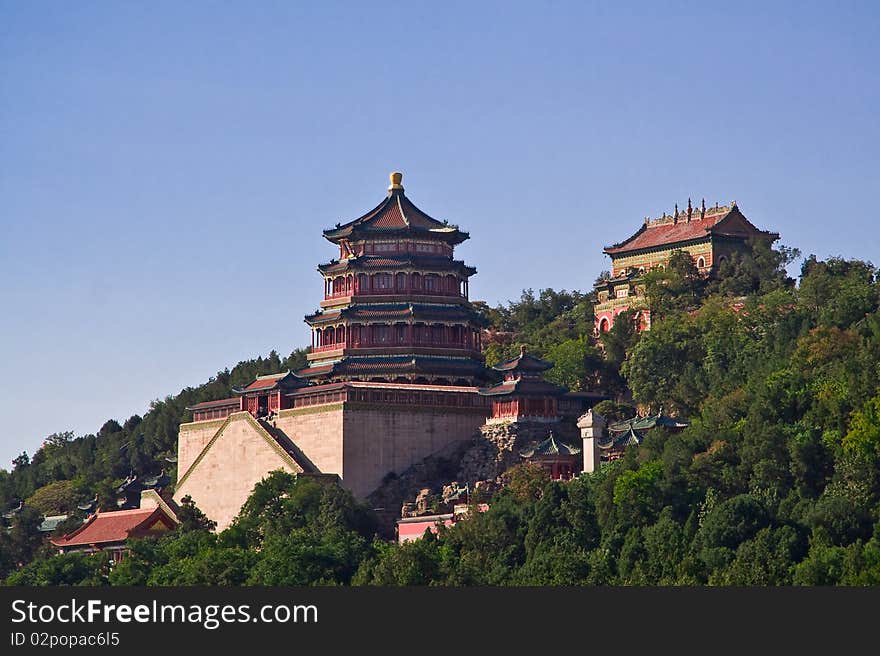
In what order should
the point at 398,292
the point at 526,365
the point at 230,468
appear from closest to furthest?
the point at 526,365
the point at 230,468
the point at 398,292

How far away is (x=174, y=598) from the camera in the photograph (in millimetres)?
68750

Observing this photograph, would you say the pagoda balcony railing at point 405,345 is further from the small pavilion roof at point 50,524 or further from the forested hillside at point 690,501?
the small pavilion roof at point 50,524

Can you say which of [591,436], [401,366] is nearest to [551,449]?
[591,436]

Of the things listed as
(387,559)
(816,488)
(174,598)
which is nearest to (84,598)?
(174,598)

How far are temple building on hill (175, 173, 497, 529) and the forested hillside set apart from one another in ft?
9.05

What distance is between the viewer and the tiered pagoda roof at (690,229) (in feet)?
369

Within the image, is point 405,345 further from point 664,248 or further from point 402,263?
point 664,248

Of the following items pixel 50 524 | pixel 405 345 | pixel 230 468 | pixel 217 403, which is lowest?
pixel 50 524

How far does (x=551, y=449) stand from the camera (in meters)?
90.4

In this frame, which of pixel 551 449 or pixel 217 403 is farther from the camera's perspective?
pixel 217 403

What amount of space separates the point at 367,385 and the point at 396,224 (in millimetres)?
8811

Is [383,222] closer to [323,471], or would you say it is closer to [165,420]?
[323,471]

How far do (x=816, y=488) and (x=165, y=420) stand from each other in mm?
44978

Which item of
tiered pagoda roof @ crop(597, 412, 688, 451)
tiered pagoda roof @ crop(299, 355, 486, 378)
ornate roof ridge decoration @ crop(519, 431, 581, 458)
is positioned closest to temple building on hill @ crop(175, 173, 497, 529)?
tiered pagoda roof @ crop(299, 355, 486, 378)
